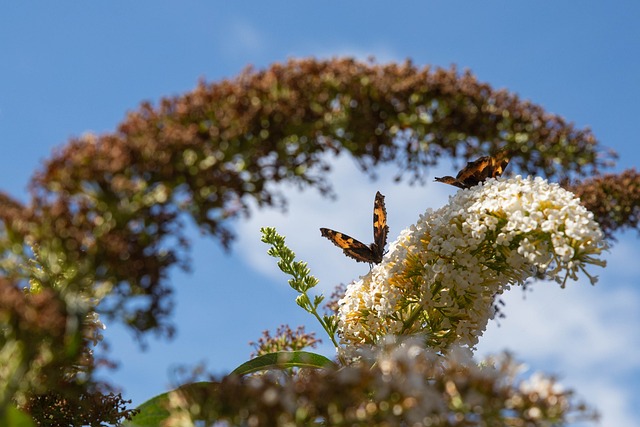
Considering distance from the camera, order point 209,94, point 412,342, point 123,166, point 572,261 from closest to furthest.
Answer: point 123,166 < point 209,94 < point 412,342 < point 572,261

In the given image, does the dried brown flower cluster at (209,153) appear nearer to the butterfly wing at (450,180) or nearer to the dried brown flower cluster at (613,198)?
the dried brown flower cluster at (613,198)

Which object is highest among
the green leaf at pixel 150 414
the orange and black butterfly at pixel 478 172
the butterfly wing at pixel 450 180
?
the butterfly wing at pixel 450 180

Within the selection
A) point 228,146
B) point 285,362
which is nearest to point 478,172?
point 285,362

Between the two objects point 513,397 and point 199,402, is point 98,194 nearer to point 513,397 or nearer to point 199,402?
point 199,402

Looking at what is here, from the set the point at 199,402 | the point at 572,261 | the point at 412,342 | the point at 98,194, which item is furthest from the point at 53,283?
the point at 572,261

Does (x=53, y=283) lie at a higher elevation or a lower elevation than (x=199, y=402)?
higher

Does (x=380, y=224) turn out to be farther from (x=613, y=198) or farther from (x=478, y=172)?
(x=613, y=198)

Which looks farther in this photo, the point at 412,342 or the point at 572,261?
the point at 572,261

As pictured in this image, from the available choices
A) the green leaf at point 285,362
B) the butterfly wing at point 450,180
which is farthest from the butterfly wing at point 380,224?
the green leaf at point 285,362
